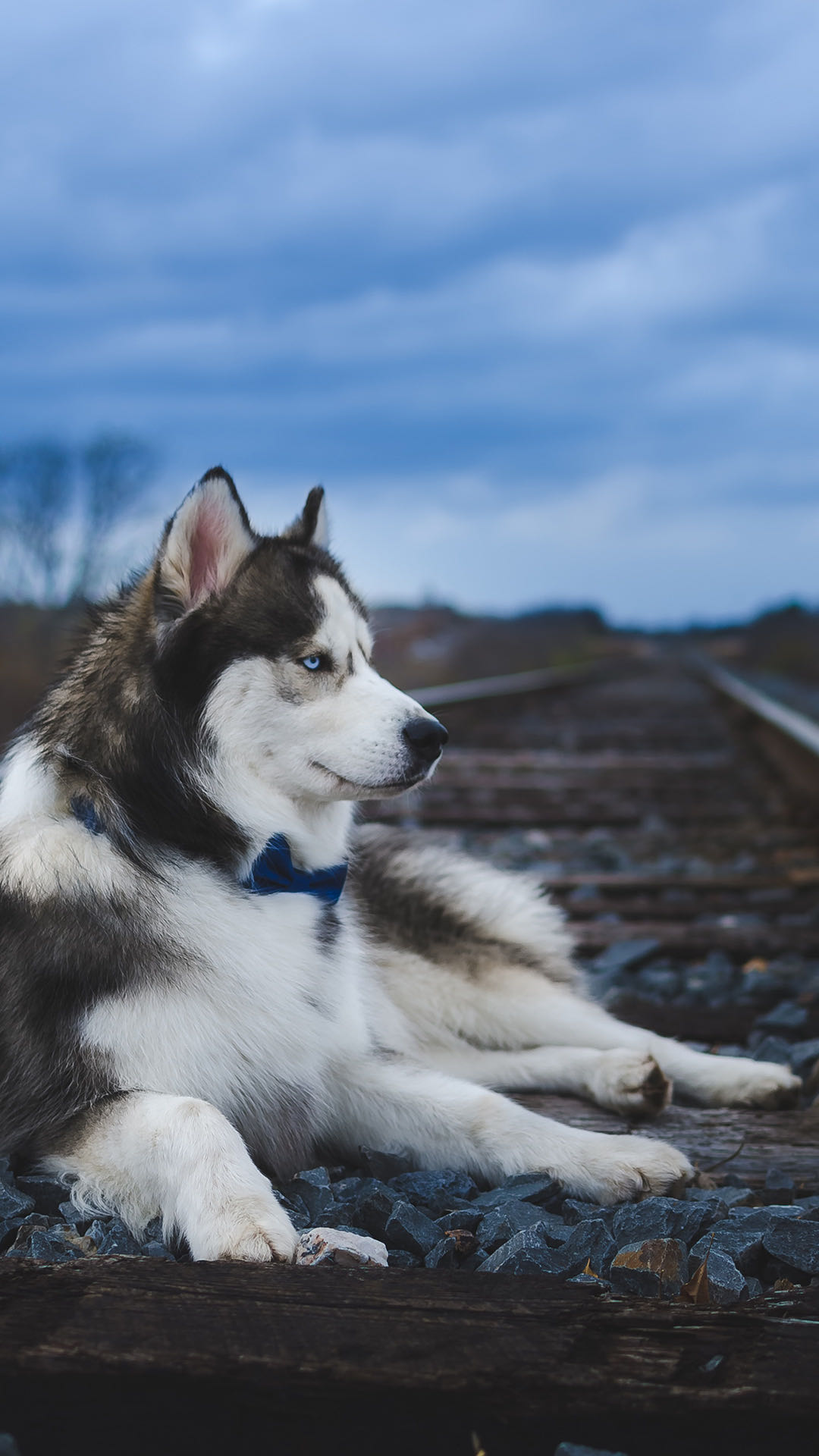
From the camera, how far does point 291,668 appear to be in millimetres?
2521

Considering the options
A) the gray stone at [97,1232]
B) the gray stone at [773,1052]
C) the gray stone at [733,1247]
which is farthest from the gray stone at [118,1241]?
the gray stone at [773,1052]

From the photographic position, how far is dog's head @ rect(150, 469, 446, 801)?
97.3 inches

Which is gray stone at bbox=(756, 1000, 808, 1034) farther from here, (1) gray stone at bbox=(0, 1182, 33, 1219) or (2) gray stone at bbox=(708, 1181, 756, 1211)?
(1) gray stone at bbox=(0, 1182, 33, 1219)

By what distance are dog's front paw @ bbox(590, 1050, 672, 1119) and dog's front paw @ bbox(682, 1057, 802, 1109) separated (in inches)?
6.8

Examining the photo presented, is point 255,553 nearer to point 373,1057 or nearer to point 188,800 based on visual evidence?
point 188,800

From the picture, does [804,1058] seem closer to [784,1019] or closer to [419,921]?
[784,1019]

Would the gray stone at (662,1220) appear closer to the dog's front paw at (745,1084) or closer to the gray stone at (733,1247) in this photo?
the gray stone at (733,1247)

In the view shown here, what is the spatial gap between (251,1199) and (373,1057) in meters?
0.83

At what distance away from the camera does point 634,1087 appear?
2871 mm

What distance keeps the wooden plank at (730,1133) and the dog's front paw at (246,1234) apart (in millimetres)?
1108

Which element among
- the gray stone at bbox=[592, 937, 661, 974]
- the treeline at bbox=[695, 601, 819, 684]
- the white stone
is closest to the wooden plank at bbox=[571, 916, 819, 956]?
the gray stone at bbox=[592, 937, 661, 974]

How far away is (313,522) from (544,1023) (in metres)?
1.50

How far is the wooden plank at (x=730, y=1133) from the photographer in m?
2.61

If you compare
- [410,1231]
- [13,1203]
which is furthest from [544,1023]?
[13,1203]
